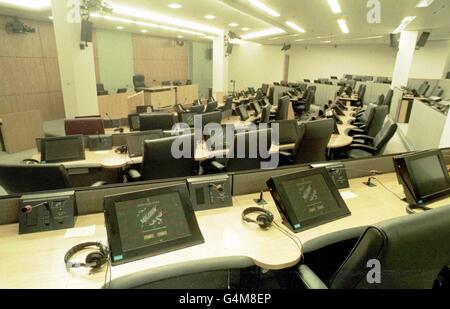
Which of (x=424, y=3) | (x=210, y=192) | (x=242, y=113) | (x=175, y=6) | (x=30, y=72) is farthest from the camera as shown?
(x=30, y=72)

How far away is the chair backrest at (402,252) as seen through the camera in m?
0.90

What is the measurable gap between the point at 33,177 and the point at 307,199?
177cm

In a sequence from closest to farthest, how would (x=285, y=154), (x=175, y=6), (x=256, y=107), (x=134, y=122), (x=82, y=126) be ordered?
(x=285, y=154)
(x=82, y=126)
(x=134, y=122)
(x=256, y=107)
(x=175, y=6)

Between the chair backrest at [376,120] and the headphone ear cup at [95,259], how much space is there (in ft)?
13.4

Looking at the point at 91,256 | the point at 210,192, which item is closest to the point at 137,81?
the point at 210,192

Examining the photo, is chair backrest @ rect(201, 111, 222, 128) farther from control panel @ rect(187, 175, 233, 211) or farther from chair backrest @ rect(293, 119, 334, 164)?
control panel @ rect(187, 175, 233, 211)

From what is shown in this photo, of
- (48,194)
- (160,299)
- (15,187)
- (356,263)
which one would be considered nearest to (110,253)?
(160,299)

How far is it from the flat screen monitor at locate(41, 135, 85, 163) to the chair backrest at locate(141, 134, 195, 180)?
→ 0.90 m

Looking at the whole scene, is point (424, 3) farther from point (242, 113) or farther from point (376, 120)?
point (242, 113)

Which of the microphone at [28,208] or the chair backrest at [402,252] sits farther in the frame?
the microphone at [28,208]

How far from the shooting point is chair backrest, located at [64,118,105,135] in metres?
3.32

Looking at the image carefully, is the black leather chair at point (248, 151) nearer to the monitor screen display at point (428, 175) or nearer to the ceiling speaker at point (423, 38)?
the monitor screen display at point (428, 175)

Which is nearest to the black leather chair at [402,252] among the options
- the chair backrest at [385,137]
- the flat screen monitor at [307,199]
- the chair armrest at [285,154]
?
the flat screen monitor at [307,199]

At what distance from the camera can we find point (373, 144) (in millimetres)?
3654
